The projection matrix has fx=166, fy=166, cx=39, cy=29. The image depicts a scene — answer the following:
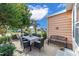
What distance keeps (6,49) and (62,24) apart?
108 cm

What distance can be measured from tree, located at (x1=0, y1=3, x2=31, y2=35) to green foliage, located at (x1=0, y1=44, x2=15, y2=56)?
0.38 meters

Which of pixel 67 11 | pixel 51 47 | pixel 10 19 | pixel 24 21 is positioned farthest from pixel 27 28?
pixel 67 11

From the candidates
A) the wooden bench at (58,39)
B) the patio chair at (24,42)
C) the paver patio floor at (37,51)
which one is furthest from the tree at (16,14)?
the wooden bench at (58,39)

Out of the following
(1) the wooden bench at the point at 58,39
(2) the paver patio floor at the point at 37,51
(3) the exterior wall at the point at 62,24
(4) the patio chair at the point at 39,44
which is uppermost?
(3) the exterior wall at the point at 62,24

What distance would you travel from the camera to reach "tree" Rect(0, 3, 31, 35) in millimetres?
2908

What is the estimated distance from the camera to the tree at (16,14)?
2.91 m

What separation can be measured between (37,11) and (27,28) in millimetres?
349

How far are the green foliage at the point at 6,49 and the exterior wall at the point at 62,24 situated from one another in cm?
74

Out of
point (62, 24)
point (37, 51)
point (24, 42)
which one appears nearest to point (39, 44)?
point (37, 51)

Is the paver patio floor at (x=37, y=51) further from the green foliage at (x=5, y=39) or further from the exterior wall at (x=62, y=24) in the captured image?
the exterior wall at (x=62, y=24)

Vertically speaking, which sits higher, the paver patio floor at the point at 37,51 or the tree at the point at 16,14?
the tree at the point at 16,14

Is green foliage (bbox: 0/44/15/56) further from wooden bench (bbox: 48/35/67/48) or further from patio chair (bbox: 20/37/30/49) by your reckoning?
wooden bench (bbox: 48/35/67/48)

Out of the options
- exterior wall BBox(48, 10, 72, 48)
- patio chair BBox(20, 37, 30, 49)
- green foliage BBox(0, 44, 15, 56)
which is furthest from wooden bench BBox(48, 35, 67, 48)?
green foliage BBox(0, 44, 15, 56)

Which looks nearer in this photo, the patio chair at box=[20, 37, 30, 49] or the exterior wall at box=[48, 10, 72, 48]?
the exterior wall at box=[48, 10, 72, 48]
